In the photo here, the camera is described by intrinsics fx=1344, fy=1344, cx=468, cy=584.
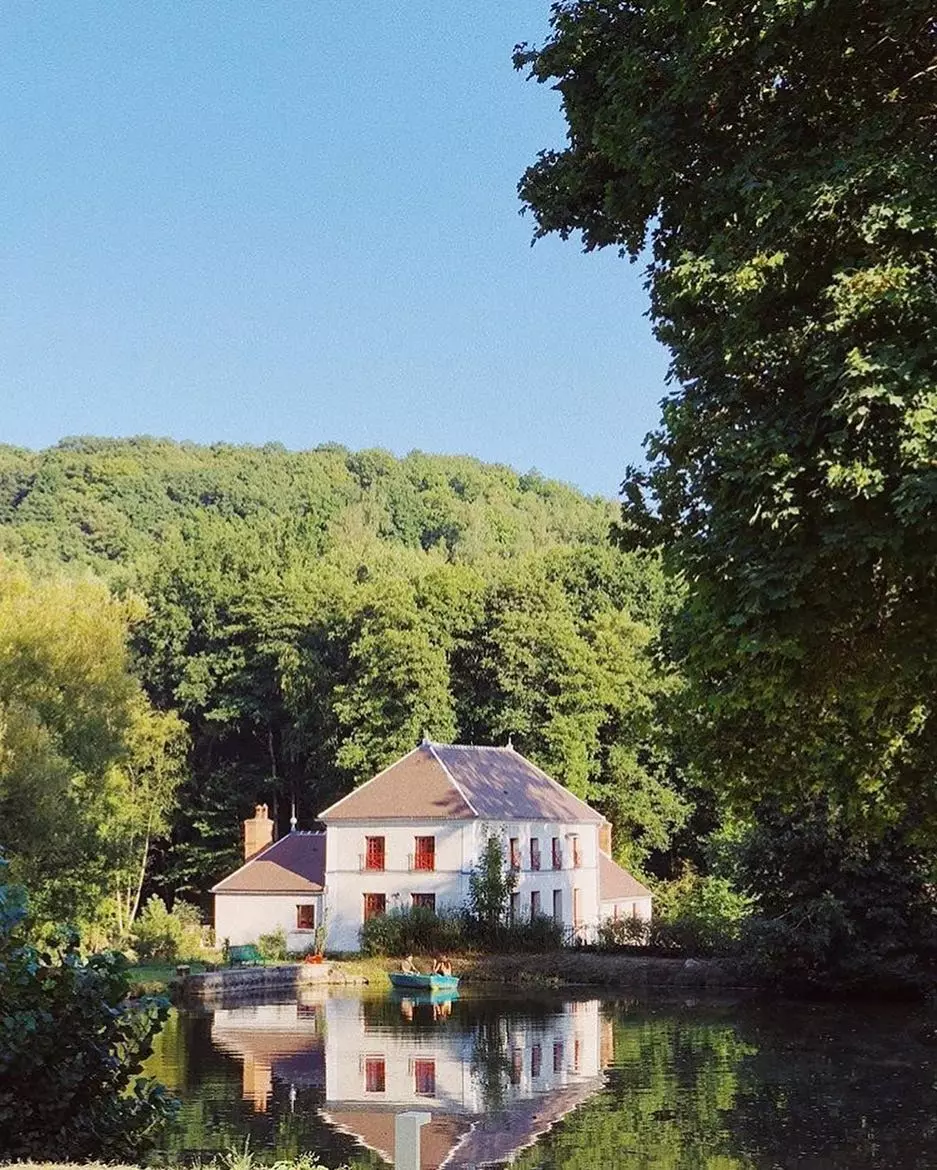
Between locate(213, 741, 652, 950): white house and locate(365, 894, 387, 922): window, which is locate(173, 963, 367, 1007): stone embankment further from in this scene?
locate(213, 741, 652, 950): white house

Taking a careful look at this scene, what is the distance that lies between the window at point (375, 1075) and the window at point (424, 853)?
2078 cm

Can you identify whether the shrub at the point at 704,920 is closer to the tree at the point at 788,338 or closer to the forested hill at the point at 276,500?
the tree at the point at 788,338

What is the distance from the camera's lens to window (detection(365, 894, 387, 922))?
4459 cm

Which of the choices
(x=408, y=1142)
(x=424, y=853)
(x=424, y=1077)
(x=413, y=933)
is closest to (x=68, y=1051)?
(x=408, y=1142)

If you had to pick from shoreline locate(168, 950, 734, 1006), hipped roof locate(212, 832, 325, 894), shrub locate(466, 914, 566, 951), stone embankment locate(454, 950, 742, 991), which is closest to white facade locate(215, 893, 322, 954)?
hipped roof locate(212, 832, 325, 894)

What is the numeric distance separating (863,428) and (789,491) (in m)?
0.64

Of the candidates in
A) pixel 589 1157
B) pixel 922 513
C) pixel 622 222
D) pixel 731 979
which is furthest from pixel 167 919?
pixel 922 513

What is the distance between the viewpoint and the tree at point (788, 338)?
898 centimetres

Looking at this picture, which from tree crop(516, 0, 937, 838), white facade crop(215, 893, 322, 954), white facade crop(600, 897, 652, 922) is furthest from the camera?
white facade crop(600, 897, 652, 922)

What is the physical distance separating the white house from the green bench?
2.59 m

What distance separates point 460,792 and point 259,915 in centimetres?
826

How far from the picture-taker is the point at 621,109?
11.0 metres

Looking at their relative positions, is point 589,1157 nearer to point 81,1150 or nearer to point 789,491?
point 81,1150

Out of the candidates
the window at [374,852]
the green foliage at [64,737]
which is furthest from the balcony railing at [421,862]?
the green foliage at [64,737]
